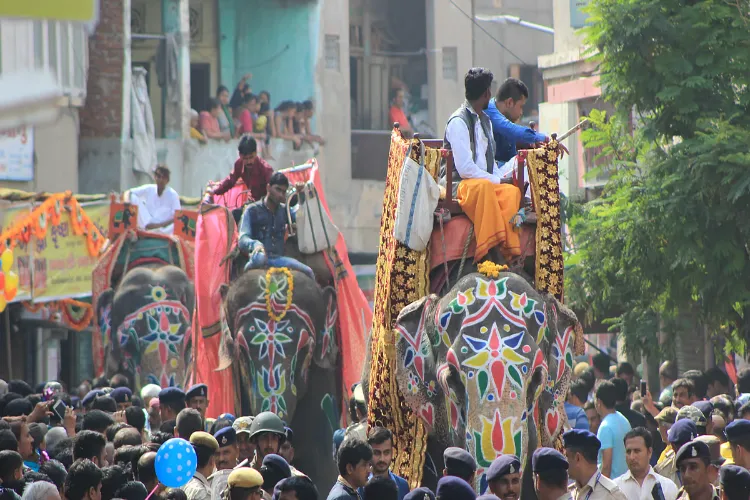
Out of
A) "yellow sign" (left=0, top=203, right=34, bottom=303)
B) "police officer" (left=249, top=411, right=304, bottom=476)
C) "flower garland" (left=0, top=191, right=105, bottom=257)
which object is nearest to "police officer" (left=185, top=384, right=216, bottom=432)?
"police officer" (left=249, top=411, right=304, bottom=476)

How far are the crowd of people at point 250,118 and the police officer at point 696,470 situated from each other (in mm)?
25017

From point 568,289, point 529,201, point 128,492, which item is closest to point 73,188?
point 568,289

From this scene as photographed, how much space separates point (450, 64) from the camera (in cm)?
3522

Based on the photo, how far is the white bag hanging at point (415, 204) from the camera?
332 inches

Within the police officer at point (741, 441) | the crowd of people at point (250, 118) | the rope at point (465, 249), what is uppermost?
the crowd of people at point (250, 118)

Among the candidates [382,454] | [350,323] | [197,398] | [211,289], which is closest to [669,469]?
[382,454]

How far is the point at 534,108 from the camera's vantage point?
3619 cm

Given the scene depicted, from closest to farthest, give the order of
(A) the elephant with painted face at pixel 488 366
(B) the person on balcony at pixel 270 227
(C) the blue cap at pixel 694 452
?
1. (C) the blue cap at pixel 694 452
2. (A) the elephant with painted face at pixel 488 366
3. (B) the person on balcony at pixel 270 227

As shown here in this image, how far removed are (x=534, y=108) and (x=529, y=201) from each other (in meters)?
27.9

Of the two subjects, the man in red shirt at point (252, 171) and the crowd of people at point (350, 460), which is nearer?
the crowd of people at point (350, 460)

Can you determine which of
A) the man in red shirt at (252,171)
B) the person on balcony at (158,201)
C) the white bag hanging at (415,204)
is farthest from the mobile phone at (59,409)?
the person on balcony at (158,201)

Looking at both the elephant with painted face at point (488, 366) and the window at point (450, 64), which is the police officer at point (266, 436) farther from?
the window at point (450, 64)

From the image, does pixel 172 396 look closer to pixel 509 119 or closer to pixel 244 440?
pixel 244 440

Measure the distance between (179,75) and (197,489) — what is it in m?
24.0
